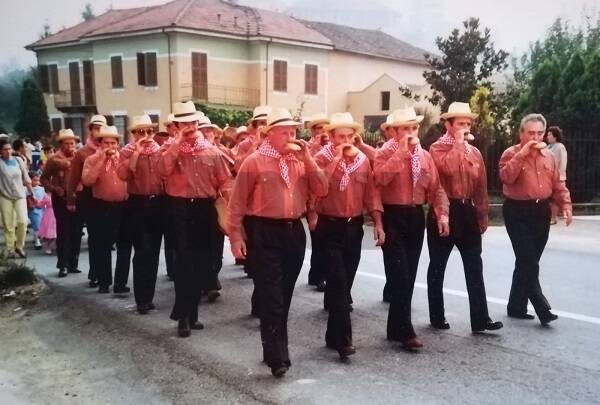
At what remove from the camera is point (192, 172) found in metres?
5.65

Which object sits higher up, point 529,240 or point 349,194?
point 349,194

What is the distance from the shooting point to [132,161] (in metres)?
6.41

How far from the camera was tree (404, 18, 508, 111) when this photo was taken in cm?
2427

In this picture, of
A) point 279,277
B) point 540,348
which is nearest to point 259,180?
point 279,277

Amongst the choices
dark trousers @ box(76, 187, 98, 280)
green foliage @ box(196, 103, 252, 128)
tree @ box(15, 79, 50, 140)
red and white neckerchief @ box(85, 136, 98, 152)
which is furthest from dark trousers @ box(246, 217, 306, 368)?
tree @ box(15, 79, 50, 140)

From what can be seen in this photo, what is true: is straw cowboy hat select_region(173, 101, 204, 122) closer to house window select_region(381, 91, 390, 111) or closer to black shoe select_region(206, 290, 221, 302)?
black shoe select_region(206, 290, 221, 302)

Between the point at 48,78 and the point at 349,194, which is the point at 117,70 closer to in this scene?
the point at 48,78

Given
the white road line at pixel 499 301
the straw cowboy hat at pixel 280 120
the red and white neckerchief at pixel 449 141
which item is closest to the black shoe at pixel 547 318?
the white road line at pixel 499 301

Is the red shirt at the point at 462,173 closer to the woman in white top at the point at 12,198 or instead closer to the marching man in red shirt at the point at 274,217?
the marching man in red shirt at the point at 274,217

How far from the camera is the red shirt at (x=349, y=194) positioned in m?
4.97

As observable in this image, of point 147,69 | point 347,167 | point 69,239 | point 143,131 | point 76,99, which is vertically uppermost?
point 147,69

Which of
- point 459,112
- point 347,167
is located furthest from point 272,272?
point 459,112

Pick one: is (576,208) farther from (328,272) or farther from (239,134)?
(328,272)

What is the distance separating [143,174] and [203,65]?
82.6 ft
